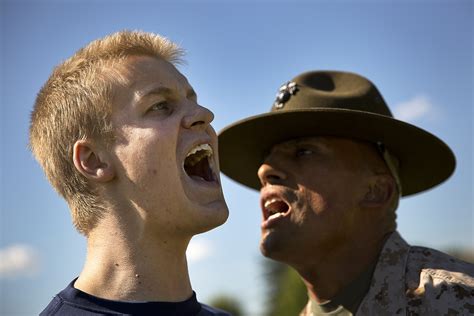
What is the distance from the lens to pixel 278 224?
4.73 m

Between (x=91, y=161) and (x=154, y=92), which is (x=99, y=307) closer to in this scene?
(x=91, y=161)

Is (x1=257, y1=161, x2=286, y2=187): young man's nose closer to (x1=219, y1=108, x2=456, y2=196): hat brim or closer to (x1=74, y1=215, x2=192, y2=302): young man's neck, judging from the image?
(x1=219, y1=108, x2=456, y2=196): hat brim

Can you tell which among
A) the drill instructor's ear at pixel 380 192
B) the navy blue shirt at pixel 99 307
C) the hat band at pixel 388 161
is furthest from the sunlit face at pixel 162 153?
the hat band at pixel 388 161

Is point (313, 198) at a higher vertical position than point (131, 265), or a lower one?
lower

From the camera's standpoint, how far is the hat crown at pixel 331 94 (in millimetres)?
4961

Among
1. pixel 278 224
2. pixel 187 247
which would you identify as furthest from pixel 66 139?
pixel 278 224

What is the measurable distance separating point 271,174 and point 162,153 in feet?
6.35

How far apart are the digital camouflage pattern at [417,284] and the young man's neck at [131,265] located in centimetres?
161

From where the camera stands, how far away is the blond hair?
128 inches

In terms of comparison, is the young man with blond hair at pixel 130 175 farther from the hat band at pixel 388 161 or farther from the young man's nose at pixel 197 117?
the hat band at pixel 388 161

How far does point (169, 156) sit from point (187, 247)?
489 mm

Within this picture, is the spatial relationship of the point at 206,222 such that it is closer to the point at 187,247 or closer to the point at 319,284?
the point at 187,247

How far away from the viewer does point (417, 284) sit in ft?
14.1

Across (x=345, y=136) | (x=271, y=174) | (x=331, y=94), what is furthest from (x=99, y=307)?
(x=331, y=94)
